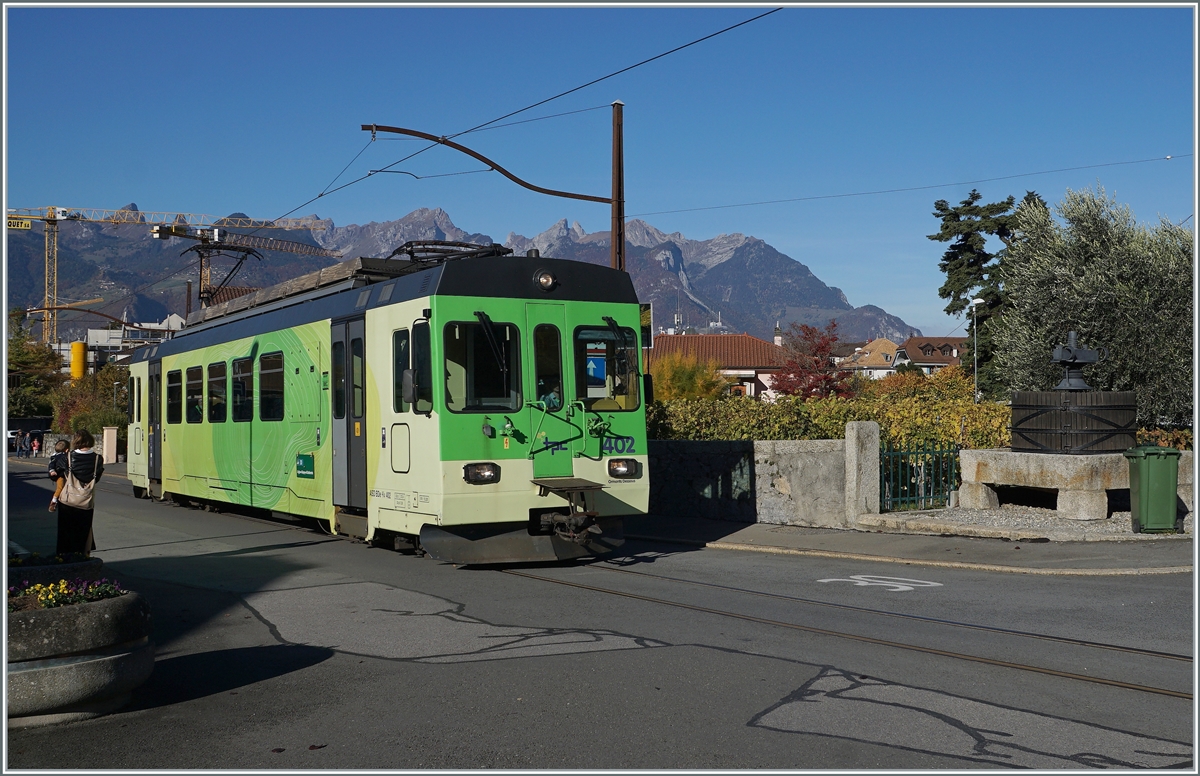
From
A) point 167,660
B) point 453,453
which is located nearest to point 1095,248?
point 453,453

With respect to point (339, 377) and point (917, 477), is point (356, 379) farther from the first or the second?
point (917, 477)

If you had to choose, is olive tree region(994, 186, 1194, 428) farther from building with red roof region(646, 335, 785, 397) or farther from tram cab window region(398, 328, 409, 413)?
building with red roof region(646, 335, 785, 397)

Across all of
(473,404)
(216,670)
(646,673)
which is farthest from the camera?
(473,404)

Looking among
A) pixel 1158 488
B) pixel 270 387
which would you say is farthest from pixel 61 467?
pixel 1158 488

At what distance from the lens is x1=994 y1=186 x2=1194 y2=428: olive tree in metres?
20.6

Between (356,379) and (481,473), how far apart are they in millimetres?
2567

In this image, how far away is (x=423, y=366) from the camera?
12.0 m

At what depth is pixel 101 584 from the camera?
6.72 m

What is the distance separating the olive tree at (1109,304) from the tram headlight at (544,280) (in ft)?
39.6

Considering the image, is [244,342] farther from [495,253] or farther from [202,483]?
[495,253]

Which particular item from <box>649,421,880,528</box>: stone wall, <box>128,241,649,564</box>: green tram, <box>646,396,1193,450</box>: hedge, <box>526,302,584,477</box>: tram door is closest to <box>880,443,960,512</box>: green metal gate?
<box>646,396,1193,450</box>: hedge

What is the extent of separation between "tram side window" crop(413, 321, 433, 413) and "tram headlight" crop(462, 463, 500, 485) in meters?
0.75

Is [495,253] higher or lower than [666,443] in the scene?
higher

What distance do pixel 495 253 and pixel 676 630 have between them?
20.0ft
